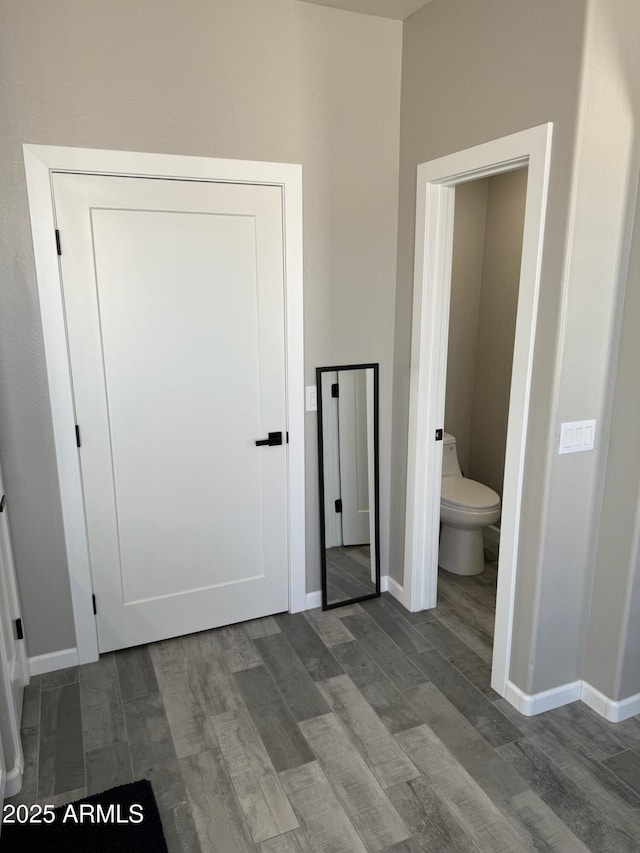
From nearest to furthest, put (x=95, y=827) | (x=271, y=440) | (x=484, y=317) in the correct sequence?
(x=95, y=827), (x=271, y=440), (x=484, y=317)

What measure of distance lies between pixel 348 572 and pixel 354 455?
64 centimetres

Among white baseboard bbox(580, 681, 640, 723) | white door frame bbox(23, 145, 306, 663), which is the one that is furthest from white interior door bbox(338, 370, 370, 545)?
white baseboard bbox(580, 681, 640, 723)

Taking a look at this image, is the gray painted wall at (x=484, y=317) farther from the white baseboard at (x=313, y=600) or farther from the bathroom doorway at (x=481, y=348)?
the white baseboard at (x=313, y=600)

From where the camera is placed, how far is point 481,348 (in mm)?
3850

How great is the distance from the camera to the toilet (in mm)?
3248

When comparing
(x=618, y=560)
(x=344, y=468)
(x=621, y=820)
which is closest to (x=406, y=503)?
(x=344, y=468)

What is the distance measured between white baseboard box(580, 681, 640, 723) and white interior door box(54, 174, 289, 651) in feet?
4.87

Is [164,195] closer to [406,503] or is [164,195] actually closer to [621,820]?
[406,503]

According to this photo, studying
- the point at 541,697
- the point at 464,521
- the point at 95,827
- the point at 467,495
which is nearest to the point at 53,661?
the point at 95,827

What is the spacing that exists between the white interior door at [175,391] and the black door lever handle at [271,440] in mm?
26

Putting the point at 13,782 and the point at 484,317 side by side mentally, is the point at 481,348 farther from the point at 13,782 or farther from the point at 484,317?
the point at 13,782

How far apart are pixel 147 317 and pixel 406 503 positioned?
5.02 feet

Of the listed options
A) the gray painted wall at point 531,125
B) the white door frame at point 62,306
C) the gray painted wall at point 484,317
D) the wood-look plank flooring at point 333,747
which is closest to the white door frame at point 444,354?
the gray painted wall at point 531,125

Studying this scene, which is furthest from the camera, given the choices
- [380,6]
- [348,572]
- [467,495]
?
[467,495]
